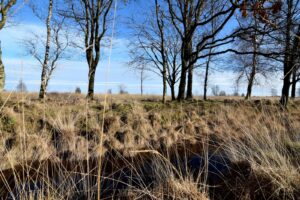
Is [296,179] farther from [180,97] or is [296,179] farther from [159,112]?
[180,97]

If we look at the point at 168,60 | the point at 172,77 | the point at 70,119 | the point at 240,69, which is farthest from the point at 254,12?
the point at 240,69

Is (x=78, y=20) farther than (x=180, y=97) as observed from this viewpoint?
Yes

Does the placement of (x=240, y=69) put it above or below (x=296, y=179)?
above

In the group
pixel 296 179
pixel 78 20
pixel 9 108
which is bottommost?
pixel 296 179

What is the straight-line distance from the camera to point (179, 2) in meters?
10.9

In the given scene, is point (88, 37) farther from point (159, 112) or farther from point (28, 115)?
point (28, 115)

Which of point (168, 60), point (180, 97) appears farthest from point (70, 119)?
point (168, 60)

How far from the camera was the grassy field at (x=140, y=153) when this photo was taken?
2.27 m

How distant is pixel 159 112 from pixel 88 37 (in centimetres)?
801

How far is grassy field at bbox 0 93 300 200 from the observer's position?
7.45 ft

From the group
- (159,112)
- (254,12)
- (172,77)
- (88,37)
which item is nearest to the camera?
(254,12)

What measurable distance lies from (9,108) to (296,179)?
5.50 meters

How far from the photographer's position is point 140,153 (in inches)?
192

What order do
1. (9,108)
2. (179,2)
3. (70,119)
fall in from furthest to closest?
(179,2) → (70,119) → (9,108)
